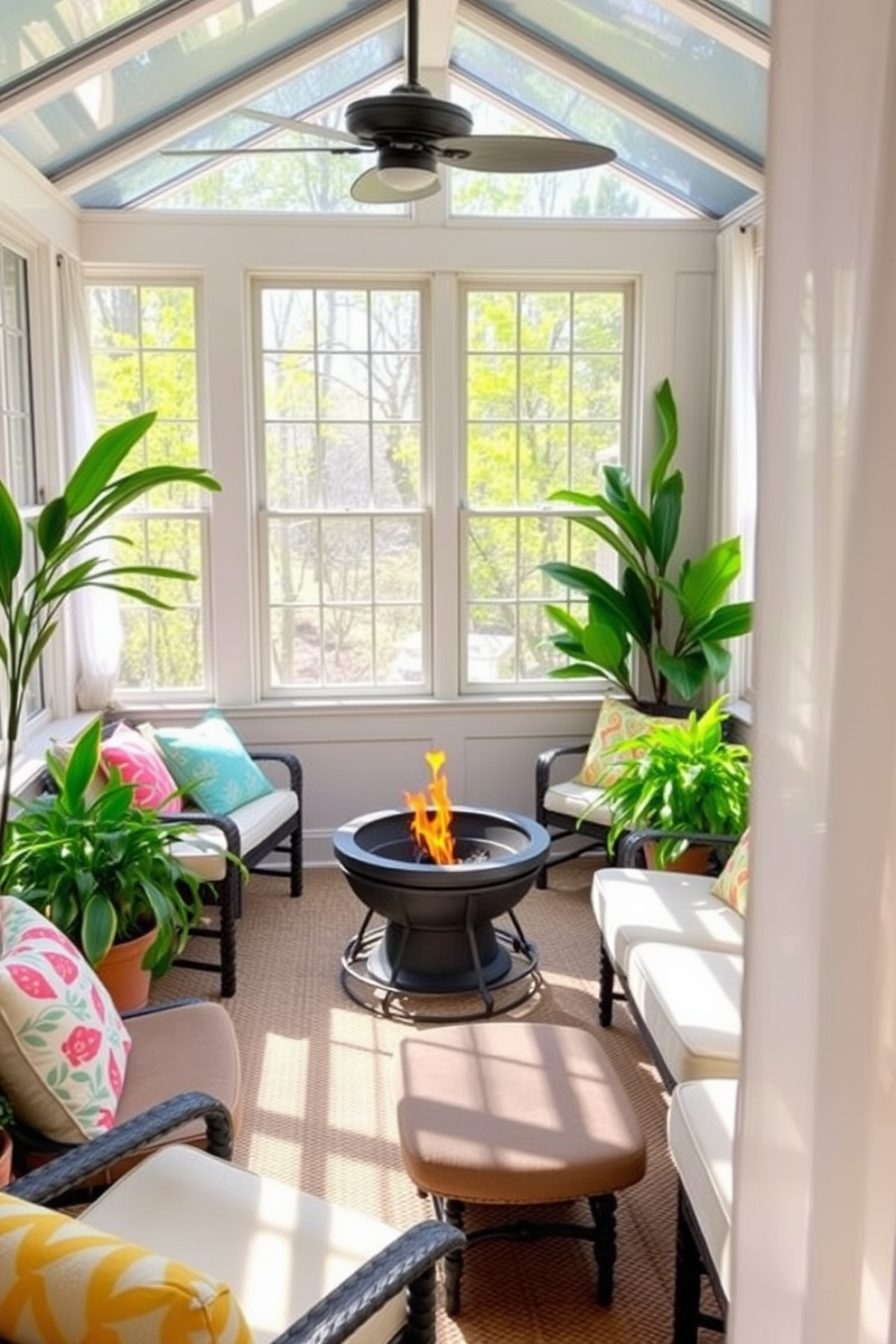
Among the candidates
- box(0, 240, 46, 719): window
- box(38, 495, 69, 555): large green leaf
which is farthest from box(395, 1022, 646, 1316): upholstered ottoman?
box(0, 240, 46, 719): window

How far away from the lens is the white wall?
15.8 ft

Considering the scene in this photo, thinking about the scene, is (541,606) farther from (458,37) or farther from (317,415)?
(458,37)

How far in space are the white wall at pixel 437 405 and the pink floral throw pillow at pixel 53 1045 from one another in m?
2.68

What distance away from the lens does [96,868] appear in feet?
10.2

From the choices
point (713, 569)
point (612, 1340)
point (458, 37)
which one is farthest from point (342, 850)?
point (458, 37)

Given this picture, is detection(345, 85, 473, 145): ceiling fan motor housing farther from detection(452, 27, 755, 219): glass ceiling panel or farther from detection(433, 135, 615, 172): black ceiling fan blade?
detection(452, 27, 755, 219): glass ceiling panel

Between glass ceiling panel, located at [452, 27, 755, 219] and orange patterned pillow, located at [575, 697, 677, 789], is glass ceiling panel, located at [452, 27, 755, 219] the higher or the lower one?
the higher one

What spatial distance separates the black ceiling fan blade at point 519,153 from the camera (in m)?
2.80

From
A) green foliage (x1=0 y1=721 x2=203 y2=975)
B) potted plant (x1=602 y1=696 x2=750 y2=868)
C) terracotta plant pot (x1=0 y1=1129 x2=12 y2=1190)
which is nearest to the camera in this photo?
terracotta plant pot (x1=0 y1=1129 x2=12 y2=1190)

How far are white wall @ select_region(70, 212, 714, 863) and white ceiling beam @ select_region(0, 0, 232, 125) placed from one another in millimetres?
1162

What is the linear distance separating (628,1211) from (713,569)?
8.57ft

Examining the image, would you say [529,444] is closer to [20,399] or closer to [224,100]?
[224,100]

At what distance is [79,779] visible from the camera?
3.30 meters

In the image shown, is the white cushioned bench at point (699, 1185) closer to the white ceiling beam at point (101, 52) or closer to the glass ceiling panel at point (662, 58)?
the glass ceiling panel at point (662, 58)
